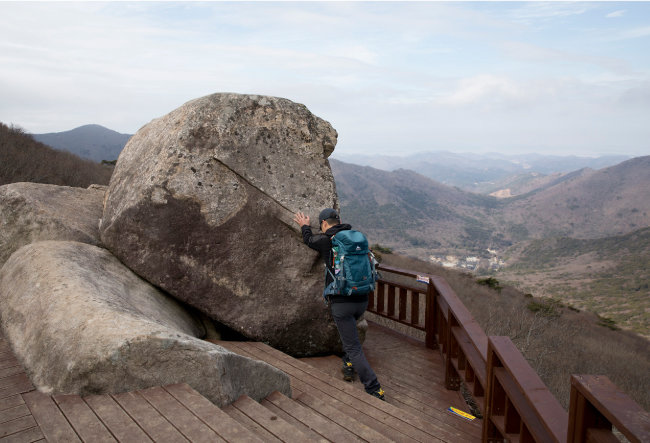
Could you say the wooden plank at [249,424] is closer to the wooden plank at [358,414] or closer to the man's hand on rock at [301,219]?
the wooden plank at [358,414]

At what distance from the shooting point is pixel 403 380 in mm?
5242

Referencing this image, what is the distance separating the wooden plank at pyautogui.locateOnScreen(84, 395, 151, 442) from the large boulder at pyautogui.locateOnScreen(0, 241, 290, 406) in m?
0.10

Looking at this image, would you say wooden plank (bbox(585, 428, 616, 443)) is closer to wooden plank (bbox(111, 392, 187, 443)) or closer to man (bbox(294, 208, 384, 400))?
wooden plank (bbox(111, 392, 187, 443))

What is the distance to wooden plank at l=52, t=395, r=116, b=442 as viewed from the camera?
95.3 inches

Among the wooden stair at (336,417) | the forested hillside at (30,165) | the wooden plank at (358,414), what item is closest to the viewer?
the wooden stair at (336,417)

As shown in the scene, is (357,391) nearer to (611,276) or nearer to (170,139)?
(170,139)

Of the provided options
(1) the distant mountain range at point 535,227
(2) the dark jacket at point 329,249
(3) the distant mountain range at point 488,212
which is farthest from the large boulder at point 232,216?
(3) the distant mountain range at point 488,212

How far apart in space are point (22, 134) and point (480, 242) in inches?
4951

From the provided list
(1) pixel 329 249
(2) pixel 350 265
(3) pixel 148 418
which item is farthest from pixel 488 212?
(3) pixel 148 418

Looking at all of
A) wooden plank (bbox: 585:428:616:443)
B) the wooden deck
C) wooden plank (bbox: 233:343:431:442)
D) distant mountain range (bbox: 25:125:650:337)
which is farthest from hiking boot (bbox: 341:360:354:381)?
distant mountain range (bbox: 25:125:650:337)

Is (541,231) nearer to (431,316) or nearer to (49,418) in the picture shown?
(431,316)

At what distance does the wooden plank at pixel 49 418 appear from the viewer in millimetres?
2428

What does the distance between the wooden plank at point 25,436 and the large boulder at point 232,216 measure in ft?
9.20

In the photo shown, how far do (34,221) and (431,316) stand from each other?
5.24 m
